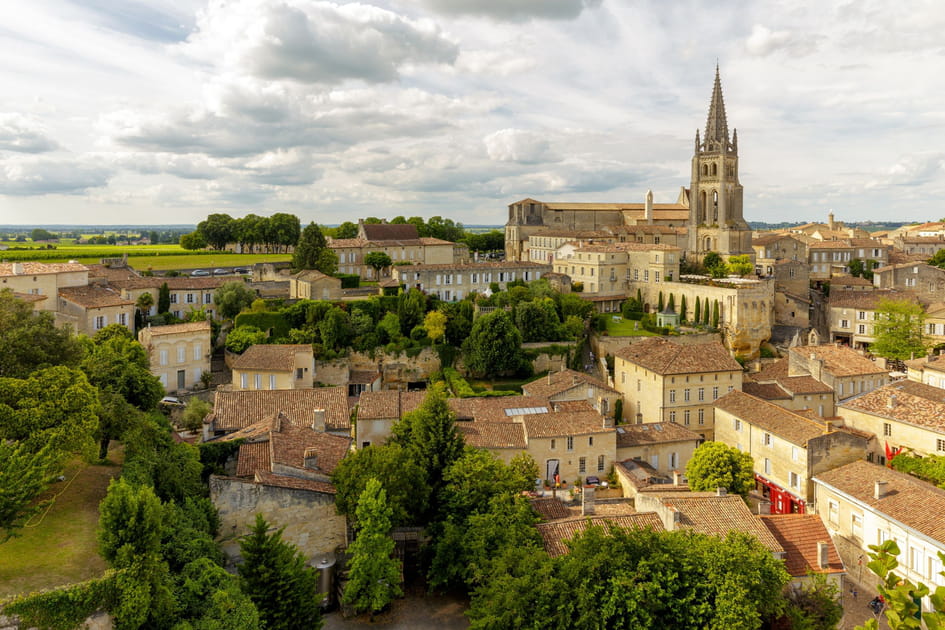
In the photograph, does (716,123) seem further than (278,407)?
Yes

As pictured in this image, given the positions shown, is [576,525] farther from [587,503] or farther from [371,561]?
[371,561]

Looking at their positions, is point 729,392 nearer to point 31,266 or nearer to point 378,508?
point 378,508

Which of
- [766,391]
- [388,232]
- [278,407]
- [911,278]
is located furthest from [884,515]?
[388,232]

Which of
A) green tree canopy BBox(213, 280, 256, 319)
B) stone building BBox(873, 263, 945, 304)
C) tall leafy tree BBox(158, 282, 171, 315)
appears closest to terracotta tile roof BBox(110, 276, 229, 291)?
tall leafy tree BBox(158, 282, 171, 315)

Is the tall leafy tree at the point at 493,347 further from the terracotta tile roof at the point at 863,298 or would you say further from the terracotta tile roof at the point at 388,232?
the terracotta tile roof at the point at 863,298

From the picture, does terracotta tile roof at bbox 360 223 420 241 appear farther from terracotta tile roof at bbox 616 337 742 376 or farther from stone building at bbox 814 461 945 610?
stone building at bbox 814 461 945 610

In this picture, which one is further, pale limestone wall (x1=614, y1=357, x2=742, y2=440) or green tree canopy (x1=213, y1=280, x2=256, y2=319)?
green tree canopy (x1=213, y1=280, x2=256, y2=319)
